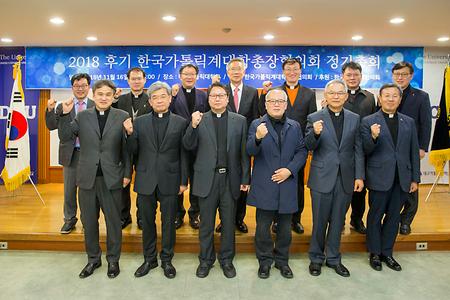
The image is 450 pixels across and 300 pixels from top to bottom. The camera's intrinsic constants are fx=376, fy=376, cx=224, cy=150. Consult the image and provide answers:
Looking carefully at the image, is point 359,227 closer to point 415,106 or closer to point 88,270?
point 415,106

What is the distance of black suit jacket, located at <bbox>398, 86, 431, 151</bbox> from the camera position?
358 cm

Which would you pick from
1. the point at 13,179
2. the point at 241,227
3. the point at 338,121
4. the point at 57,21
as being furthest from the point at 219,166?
the point at 13,179

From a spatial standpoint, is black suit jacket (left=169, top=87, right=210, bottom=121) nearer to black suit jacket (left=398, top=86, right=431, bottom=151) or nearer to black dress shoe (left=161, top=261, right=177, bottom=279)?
black dress shoe (left=161, top=261, right=177, bottom=279)

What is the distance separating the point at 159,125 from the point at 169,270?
118 cm

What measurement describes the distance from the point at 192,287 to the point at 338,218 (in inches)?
51.3

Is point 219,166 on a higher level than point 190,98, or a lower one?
lower

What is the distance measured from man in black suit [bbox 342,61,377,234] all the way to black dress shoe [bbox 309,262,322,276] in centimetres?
76

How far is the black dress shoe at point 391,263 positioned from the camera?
3226 millimetres

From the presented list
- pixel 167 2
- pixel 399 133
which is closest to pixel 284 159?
pixel 399 133

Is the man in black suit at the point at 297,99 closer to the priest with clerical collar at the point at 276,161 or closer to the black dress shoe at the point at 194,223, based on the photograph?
the priest with clerical collar at the point at 276,161

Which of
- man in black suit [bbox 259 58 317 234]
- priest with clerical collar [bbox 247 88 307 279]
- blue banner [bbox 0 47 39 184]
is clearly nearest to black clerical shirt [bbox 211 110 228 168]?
priest with clerical collar [bbox 247 88 307 279]

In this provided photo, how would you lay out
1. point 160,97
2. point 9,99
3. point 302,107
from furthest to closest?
point 9,99, point 302,107, point 160,97

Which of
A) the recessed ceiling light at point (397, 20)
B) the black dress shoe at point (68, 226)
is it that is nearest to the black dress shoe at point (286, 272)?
the black dress shoe at point (68, 226)

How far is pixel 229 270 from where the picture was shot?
3068 mm
